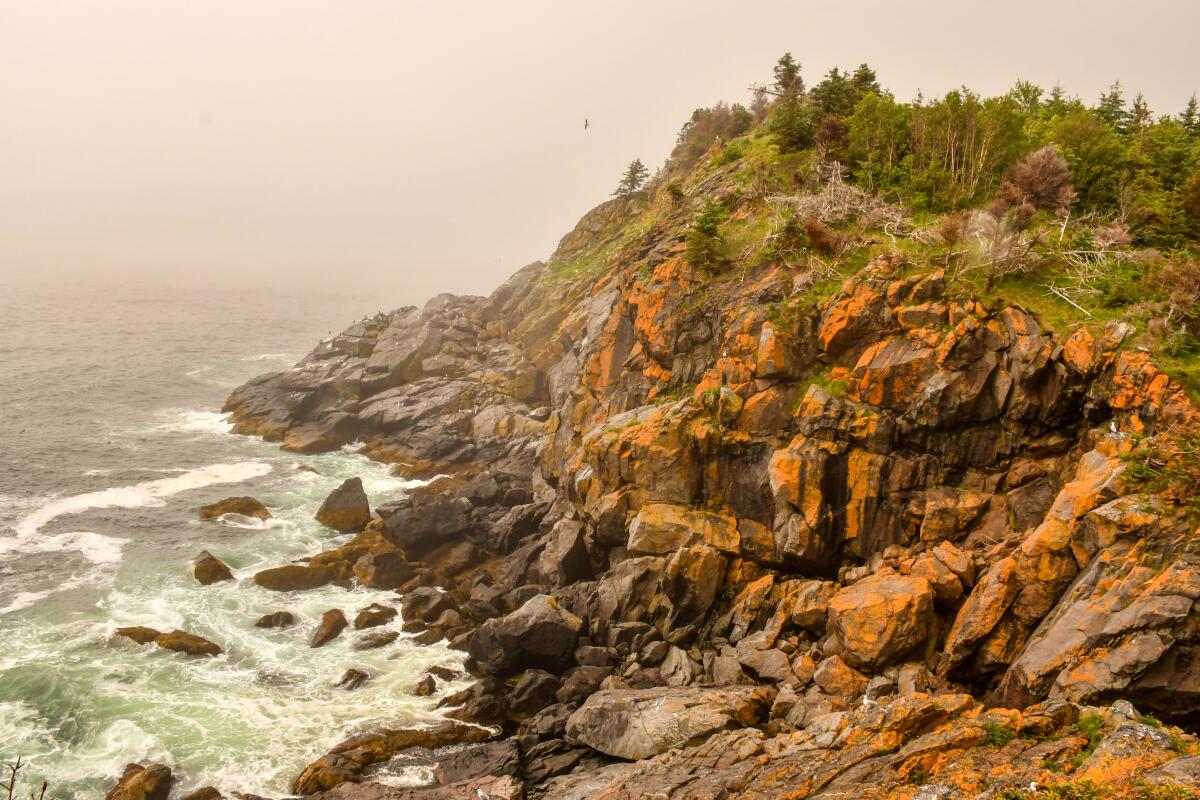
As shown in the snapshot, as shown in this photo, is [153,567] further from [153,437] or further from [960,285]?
[960,285]

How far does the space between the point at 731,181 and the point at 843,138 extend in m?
7.28

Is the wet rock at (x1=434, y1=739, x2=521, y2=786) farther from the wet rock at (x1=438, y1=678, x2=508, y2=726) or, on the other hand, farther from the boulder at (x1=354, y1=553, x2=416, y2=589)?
the boulder at (x1=354, y1=553, x2=416, y2=589)

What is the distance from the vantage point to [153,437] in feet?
182

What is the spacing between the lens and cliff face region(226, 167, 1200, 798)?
13477 millimetres

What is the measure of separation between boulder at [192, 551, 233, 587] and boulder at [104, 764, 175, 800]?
13.1m

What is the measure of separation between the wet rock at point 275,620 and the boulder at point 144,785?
8.88 m

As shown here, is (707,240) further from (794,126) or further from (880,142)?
(794,126)

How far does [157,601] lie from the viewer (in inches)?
1226

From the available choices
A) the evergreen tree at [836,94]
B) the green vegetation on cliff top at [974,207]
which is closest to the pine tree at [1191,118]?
the green vegetation on cliff top at [974,207]

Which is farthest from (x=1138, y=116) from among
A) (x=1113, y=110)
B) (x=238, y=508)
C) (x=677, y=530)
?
(x=238, y=508)

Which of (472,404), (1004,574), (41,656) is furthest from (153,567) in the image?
(1004,574)

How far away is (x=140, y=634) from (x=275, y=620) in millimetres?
5325

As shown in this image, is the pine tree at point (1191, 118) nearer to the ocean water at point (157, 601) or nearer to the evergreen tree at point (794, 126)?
the evergreen tree at point (794, 126)

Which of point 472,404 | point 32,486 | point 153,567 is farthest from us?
point 472,404
